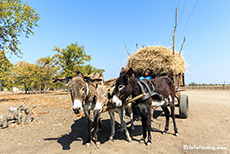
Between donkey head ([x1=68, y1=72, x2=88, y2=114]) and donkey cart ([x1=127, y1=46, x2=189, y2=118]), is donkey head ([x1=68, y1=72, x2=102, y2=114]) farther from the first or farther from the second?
donkey cart ([x1=127, y1=46, x2=189, y2=118])

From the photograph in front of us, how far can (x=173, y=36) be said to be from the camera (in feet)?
20.9

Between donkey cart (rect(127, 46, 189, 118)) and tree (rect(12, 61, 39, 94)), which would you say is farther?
tree (rect(12, 61, 39, 94))

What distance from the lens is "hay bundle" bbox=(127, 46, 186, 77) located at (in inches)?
233

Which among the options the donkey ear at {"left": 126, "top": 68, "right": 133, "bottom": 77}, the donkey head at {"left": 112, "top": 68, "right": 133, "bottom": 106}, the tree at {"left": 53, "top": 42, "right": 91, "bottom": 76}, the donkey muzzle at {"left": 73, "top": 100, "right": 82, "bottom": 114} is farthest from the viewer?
the tree at {"left": 53, "top": 42, "right": 91, "bottom": 76}

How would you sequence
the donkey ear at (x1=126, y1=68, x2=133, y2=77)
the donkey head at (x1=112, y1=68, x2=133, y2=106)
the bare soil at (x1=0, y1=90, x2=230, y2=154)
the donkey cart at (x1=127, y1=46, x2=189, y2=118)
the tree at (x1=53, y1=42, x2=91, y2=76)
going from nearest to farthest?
the donkey ear at (x1=126, y1=68, x2=133, y2=77)
the donkey head at (x1=112, y1=68, x2=133, y2=106)
the bare soil at (x1=0, y1=90, x2=230, y2=154)
the donkey cart at (x1=127, y1=46, x2=189, y2=118)
the tree at (x1=53, y1=42, x2=91, y2=76)

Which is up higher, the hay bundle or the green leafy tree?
the green leafy tree

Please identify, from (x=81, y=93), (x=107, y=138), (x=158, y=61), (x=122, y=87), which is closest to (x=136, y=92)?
(x=122, y=87)

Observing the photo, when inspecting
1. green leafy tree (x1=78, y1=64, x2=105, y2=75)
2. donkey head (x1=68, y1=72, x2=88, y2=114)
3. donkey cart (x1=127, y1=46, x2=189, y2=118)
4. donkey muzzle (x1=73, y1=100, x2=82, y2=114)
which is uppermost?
green leafy tree (x1=78, y1=64, x2=105, y2=75)

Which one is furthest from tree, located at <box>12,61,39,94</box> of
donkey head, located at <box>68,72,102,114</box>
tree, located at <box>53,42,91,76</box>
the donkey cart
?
donkey head, located at <box>68,72,102,114</box>

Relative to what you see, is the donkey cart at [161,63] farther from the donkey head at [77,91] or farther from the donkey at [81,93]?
the donkey head at [77,91]

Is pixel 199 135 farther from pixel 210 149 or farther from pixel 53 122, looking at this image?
pixel 53 122

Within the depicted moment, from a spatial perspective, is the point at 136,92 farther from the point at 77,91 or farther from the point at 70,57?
the point at 70,57

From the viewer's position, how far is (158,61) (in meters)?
5.98

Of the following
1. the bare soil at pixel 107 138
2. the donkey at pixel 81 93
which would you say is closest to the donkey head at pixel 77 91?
the donkey at pixel 81 93
